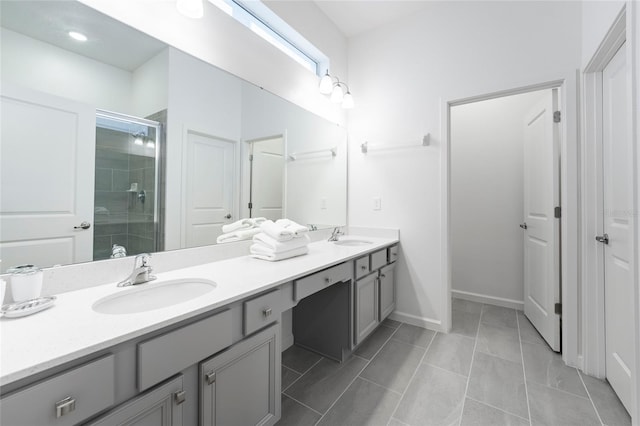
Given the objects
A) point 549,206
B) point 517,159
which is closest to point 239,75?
point 549,206

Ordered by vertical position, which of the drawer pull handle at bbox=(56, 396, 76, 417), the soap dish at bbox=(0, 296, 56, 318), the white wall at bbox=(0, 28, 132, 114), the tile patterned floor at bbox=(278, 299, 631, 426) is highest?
the white wall at bbox=(0, 28, 132, 114)

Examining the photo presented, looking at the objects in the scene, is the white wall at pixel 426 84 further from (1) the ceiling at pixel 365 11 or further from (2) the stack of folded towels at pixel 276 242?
(2) the stack of folded towels at pixel 276 242

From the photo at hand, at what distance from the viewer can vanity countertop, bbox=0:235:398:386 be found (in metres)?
0.56

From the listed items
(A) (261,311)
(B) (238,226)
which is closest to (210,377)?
(A) (261,311)

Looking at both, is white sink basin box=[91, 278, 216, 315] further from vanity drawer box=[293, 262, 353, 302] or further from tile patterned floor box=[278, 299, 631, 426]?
tile patterned floor box=[278, 299, 631, 426]

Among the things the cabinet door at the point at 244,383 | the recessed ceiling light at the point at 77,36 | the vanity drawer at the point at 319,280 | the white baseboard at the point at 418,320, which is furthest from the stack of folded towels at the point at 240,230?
the white baseboard at the point at 418,320

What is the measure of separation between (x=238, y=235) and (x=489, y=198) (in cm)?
270

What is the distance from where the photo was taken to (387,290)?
2258mm

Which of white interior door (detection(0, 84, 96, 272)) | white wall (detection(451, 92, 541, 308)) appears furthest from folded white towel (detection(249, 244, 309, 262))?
white wall (detection(451, 92, 541, 308))

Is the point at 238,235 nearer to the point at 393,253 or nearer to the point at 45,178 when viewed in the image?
the point at 45,178

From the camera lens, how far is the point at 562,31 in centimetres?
178

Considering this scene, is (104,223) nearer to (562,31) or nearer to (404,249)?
(404,249)

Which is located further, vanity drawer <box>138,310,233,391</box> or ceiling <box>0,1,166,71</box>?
ceiling <box>0,1,166,71</box>

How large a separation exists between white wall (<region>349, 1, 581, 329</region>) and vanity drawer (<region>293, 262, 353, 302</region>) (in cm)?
95
